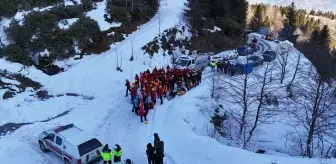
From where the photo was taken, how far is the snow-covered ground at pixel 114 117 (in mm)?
16547

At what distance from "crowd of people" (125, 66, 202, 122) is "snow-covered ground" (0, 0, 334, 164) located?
716 millimetres

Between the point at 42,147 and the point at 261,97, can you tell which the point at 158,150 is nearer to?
the point at 42,147

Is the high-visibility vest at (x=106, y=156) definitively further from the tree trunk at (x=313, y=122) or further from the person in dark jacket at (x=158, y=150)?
the tree trunk at (x=313, y=122)

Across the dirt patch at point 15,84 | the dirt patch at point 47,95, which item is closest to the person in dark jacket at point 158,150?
the dirt patch at point 47,95

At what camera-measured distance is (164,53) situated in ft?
119

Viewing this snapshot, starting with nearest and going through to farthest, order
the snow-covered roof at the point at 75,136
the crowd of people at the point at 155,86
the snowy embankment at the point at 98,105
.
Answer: the snow-covered roof at the point at 75,136 < the snowy embankment at the point at 98,105 < the crowd of people at the point at 155,86

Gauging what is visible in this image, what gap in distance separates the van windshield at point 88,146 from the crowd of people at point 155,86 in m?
5.52

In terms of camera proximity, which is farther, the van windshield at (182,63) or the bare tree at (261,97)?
the van windshield at (182,63)

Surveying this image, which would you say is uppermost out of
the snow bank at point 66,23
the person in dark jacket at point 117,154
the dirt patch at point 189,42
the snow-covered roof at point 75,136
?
the snow bank at point 66,23

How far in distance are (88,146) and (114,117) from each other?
6.58 m

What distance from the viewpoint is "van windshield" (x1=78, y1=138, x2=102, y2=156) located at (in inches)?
595

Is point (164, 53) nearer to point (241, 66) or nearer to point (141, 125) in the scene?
point (241, 66)

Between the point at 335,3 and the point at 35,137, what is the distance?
213 metres

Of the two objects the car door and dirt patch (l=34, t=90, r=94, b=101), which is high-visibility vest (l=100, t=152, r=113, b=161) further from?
dirt patch (l=34, t=90, r=94, b=101)
